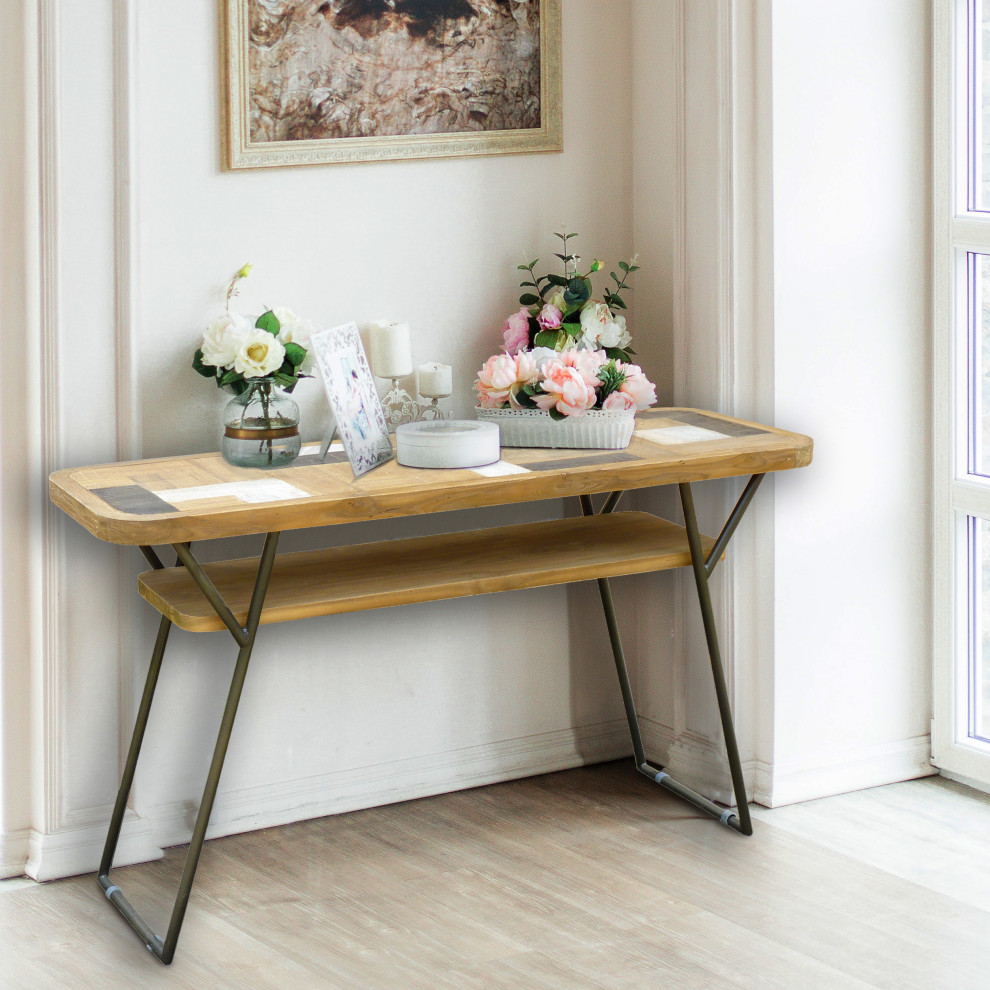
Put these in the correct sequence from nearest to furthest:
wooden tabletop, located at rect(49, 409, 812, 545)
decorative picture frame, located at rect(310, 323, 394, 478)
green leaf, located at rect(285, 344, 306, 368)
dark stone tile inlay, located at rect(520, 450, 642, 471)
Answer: wooden tabletop, located at rect(49, 409, 812, 545) < decorative picture frame, located at rect(310, 323, 394, 478) < dark stone tile inlay, located at rect(520, 450, 642, 471) < green leaf, located at rect(285, 344, 306, 368)

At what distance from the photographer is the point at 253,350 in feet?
9.35

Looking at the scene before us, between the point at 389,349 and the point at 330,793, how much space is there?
1032 millimetres

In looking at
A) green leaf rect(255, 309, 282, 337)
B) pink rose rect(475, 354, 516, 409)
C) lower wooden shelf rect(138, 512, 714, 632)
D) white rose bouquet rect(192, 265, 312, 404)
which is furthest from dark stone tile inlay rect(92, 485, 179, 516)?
pink rose rect(475, 354, 516, 409)

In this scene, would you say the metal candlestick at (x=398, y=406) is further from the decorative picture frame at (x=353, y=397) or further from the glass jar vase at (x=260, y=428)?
the glass jar vase at (x=260, y=428)

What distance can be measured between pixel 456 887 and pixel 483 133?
1.66 m

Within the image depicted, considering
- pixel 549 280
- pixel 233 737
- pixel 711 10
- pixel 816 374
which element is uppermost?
pixel 711 10

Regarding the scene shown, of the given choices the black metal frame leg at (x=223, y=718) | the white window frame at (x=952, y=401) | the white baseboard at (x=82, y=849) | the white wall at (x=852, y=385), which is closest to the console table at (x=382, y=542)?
the black metal frame leg at (x=223, y=718)

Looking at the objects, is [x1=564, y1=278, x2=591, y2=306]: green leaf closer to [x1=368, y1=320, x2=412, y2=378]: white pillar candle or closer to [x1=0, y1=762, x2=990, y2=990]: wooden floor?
[x1=368, y1=320, x2=412, y2=378]: white pillar candle

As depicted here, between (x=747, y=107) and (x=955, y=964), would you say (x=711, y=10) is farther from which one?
(x=955, y=964)

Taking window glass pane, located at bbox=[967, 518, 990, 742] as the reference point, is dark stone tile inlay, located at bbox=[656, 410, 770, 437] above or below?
above

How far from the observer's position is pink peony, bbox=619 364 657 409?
9.87 ft

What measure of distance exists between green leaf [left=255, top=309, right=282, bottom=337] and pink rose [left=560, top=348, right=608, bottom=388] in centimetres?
59

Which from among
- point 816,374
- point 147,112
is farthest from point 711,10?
point 147,112

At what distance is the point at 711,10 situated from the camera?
3141 millimetres
